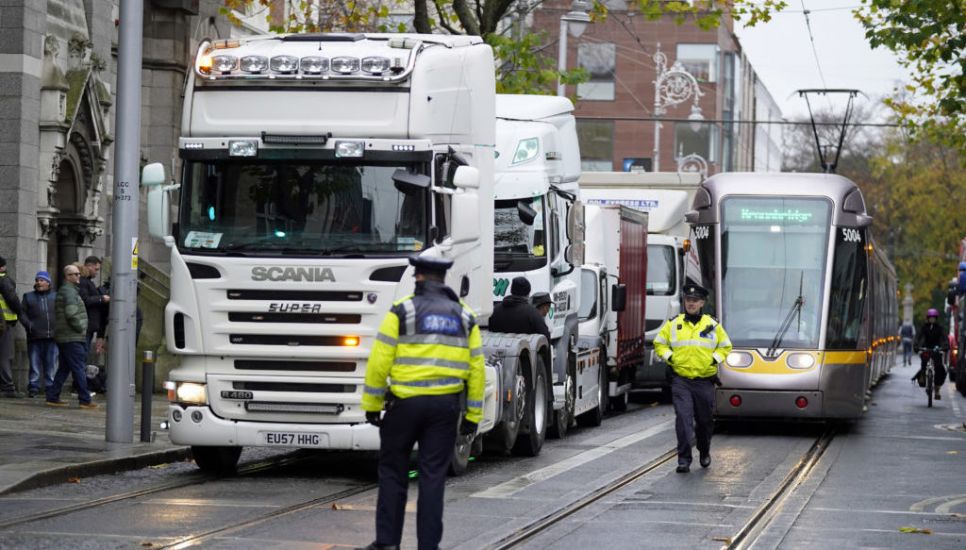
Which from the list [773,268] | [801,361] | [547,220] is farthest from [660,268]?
[547,220]

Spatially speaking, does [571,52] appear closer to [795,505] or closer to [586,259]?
[586,259]

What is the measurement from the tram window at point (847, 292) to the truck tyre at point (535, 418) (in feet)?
13.9

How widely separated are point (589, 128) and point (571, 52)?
4559 millimetres

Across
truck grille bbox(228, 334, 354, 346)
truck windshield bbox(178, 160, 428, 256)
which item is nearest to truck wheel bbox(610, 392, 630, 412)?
truck windshield bbox(178, 160, 428, 256)

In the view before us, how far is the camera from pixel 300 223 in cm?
1345

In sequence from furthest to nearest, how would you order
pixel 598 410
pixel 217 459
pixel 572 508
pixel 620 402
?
pixel 620 402, pixel 598 410, pixel 217 459, pixel 572 508

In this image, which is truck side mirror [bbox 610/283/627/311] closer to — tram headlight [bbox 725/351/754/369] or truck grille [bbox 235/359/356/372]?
tram headlight [bbox 725/351/754/369]

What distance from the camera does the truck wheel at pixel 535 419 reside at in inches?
644

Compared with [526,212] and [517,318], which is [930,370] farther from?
[517,318]

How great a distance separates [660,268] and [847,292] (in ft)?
30.1

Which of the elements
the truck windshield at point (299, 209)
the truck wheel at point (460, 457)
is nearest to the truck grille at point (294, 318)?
A: the truck windshield at point (299, 209)

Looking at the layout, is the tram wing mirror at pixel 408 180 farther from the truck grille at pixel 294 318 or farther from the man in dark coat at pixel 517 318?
the man in dark coat at pixel 517 318

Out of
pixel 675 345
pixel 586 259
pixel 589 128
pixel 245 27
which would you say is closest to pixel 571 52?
pixel 589 128

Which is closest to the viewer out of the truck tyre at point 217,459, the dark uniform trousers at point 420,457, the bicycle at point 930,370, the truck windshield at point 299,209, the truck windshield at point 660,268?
the dark uniform trousers at point 420,457
